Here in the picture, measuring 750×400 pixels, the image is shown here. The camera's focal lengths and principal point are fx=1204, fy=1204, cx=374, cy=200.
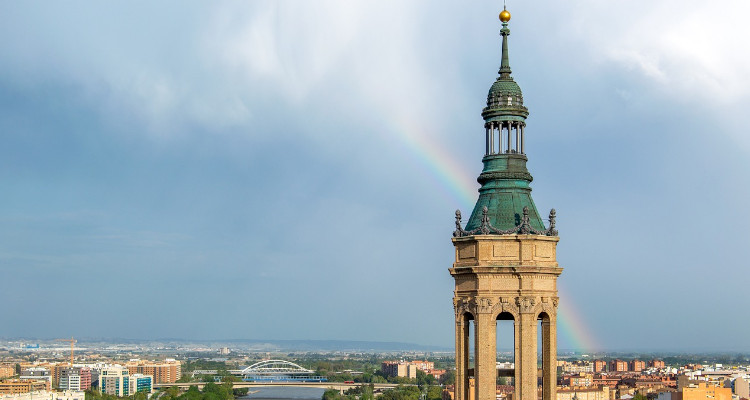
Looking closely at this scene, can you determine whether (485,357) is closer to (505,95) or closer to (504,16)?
(505,95)

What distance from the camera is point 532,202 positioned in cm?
2648

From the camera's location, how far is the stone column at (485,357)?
25547mm

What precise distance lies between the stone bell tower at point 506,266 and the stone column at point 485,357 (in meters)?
0.02

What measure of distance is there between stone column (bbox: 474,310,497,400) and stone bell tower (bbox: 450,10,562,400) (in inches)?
0.8

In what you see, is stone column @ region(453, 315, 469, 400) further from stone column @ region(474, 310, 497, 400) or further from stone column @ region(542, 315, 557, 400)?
stone column @ region(542, 315, 557, 400)

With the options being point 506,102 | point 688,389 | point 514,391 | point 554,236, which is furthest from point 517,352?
point 688,389

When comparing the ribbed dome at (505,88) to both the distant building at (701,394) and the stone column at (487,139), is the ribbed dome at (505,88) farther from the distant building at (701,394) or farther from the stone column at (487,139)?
the distant building at (701,394)

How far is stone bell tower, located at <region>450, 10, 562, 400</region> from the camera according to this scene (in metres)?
25.7

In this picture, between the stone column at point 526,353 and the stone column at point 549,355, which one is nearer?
the stone column at point 526,353

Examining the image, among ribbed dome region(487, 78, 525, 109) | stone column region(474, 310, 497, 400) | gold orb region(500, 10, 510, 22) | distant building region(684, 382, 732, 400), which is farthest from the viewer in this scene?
distant building region(684, 382, 732, 400)

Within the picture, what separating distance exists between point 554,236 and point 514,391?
3451mm

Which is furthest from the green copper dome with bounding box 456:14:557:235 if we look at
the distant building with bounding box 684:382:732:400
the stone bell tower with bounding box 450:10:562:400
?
the distant building with bounding box 684:382:732:400

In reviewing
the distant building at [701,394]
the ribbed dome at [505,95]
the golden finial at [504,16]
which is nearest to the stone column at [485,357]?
the ribbed dome at [505,95]

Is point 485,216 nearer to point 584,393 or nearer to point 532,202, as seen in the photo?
point 532,202
